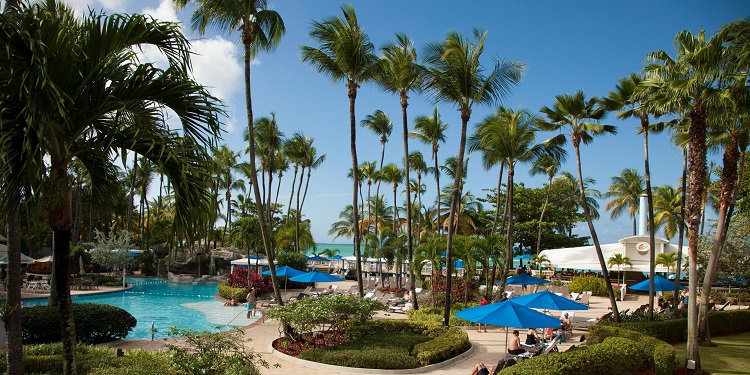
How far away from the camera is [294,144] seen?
45.5 metres

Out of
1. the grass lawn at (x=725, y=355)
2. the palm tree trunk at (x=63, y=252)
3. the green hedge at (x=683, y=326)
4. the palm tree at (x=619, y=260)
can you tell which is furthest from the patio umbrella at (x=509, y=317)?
the palm tree at (x=619, y=260)

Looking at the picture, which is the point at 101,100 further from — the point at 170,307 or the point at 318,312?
the point at 170,307

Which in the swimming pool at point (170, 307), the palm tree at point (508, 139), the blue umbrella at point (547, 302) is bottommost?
the swimming pool at point (170, 307)

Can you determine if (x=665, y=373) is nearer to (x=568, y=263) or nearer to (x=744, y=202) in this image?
(x=744, y=202)

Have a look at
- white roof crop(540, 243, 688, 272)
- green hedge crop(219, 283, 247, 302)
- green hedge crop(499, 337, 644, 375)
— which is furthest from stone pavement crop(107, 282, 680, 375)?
white roof crop(540, 243, 688, 272)

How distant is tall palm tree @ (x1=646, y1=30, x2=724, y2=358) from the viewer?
40.0 feet

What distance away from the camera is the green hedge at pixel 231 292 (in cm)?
2647

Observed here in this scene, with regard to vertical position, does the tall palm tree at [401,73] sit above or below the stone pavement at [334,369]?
above

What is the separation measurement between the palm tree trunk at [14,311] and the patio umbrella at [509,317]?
8.83 metres

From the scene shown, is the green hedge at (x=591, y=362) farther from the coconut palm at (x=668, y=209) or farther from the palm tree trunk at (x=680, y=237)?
the coconut palm at (x=668, y=209)

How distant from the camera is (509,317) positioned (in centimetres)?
1202

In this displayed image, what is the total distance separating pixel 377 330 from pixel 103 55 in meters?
11.9

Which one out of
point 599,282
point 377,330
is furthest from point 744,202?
point 377,330

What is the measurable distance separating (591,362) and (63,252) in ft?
30.5
